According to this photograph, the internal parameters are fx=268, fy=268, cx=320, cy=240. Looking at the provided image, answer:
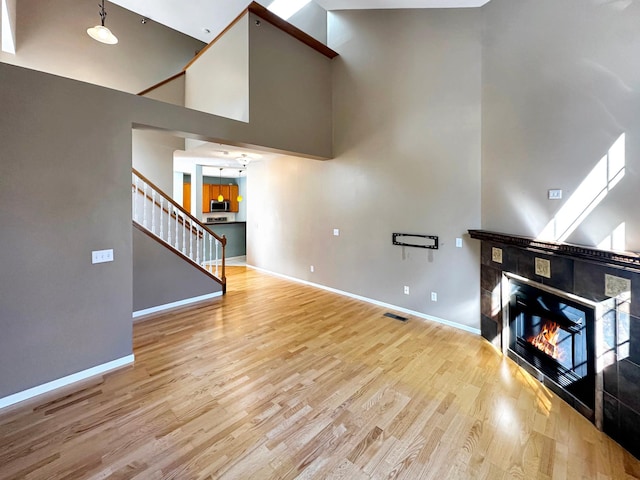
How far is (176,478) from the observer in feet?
5.04

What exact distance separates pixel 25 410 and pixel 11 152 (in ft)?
6.58

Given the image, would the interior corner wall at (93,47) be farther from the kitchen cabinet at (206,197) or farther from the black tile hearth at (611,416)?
the black tile hearth at (611,416)

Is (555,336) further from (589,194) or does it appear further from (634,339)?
(589,194)

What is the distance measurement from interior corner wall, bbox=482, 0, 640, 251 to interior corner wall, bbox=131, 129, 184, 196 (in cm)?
538

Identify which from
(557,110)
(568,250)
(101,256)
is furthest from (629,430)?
(101,256)

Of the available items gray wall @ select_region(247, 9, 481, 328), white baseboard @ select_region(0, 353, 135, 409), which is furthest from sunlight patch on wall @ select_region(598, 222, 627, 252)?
white baseboard @ select_region(0, 353, 135, 409)

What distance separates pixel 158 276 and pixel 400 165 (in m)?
4.02

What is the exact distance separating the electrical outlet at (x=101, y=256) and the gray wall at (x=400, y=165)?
3.37 m

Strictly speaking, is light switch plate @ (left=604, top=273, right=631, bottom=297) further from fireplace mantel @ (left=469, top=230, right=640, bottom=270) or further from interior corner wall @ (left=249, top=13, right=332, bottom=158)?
interior corner wall @ (left=249, top=13, right=332, bottom=158)

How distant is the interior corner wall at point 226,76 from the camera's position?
12.2 ft

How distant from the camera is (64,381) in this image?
7.80 feet

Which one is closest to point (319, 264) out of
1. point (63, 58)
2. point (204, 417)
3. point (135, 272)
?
point (135, 272)

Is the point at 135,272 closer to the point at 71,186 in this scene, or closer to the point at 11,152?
the point at 71,186

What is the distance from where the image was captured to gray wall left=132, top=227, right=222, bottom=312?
3.90 meters
